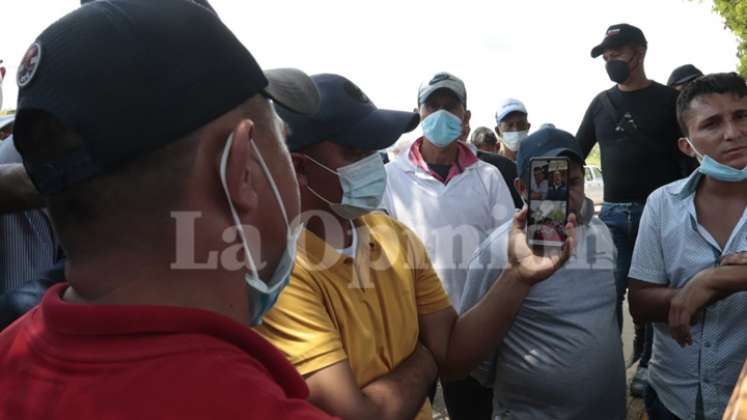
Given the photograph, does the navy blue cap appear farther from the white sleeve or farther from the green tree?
the green tree

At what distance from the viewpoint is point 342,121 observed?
1.96m

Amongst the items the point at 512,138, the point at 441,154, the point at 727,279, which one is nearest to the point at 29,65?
the point at 727,279

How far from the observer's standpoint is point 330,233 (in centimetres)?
193

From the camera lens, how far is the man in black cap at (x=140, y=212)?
2.41 ft

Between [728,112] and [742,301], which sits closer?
[742,301]

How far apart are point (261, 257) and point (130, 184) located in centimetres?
27

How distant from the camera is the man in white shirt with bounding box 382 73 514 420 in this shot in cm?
352

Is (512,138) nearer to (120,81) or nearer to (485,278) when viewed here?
(485,278)

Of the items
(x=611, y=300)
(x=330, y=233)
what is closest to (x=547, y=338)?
(x=611, y=300)

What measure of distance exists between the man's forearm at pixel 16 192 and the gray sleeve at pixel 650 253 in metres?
2.16

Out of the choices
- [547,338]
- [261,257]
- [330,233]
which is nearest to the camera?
[261,257]

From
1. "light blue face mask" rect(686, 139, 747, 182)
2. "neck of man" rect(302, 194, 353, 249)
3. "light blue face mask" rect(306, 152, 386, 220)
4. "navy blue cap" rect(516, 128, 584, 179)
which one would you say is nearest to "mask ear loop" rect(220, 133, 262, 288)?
"neck of man" rect(302, 194, 353, 249)

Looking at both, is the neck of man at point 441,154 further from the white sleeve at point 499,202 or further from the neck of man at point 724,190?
the neck of man at point 724,190

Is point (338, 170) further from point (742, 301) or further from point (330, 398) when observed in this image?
point (742, 301)
